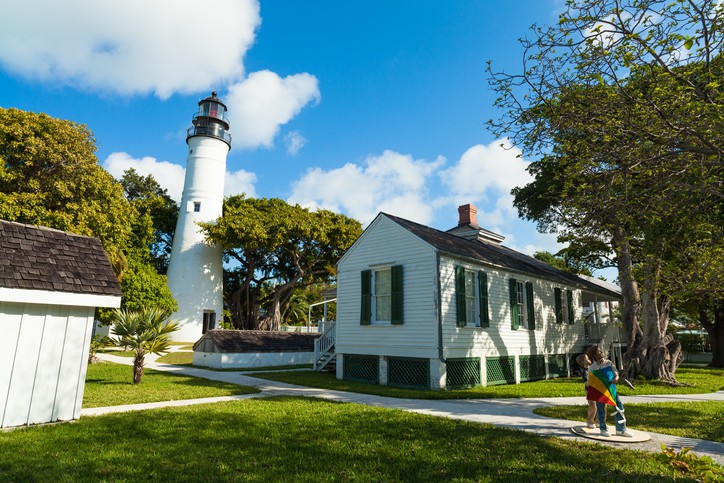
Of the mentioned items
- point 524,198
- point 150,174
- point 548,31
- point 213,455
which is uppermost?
point 150,174

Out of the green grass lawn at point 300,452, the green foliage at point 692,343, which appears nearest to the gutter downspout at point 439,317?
the green grass lawn at point 300,452

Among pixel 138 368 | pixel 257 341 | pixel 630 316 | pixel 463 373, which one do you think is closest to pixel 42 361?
pixel 138 368

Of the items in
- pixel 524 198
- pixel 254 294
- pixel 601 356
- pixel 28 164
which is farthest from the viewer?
pixel 254 294

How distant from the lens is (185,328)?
31938mm

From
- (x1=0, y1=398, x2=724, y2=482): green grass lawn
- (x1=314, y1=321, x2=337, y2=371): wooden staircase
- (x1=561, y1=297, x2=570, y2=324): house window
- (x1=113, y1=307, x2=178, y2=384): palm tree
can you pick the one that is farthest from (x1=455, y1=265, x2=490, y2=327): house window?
(x1=113, y1=307, x2=178, y2=384): palm tree

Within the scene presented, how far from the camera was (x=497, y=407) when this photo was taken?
10.3m

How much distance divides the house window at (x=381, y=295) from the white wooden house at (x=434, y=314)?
4 centimetres

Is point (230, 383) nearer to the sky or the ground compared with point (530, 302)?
nearer to the ground

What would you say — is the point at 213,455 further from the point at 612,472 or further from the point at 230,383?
the point at 230,383

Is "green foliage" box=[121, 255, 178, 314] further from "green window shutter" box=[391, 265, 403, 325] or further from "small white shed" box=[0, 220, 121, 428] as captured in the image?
"small white shed" box=[0, 220, 121, 428]

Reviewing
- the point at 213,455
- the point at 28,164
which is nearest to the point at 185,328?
the point at 28,164

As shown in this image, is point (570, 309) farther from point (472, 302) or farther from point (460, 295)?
point (460, 295)

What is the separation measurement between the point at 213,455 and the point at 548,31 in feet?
28.7

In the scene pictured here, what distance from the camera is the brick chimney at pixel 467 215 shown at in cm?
2234
